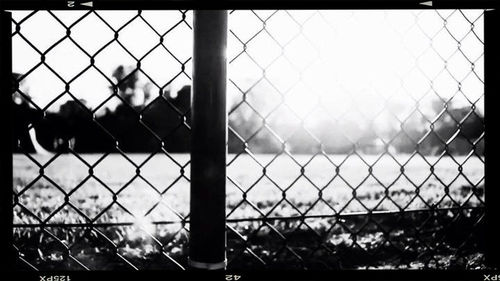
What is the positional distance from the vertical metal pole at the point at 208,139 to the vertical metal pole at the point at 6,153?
1.17ft

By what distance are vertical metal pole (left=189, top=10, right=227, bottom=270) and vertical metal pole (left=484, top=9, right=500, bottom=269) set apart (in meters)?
0.74

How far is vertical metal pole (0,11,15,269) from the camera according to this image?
0.81 metres

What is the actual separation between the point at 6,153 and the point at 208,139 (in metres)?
0.40

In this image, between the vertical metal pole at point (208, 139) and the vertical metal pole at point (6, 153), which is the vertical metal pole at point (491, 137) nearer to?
the vertical metal pole at point (208, 139)

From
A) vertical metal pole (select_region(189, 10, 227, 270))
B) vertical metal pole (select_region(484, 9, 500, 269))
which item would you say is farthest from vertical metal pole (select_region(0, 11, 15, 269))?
vertical metal pole (select_region(484, 9, 500, 269))

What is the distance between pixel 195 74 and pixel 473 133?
5.40 ft

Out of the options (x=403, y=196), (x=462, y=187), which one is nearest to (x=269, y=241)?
(x=403, y=196)

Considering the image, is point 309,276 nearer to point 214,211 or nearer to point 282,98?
point 214,211

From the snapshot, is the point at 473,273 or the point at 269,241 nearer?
the point at 473,273

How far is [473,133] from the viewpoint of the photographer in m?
1.98

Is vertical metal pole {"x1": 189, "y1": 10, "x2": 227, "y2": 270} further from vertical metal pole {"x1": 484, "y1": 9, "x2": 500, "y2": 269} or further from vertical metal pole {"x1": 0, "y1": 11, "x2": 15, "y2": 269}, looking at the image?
vertical metal pole {"x1": 484, "y1": 9, "x2": 500, "y2": 269}

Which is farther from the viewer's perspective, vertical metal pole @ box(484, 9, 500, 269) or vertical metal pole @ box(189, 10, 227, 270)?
vertical metal pole @ box(484, 9, 500, 269)

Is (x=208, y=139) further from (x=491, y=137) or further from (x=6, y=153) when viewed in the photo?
(x=491, y=137)

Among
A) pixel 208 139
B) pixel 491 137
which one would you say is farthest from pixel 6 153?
pixel 491 137
